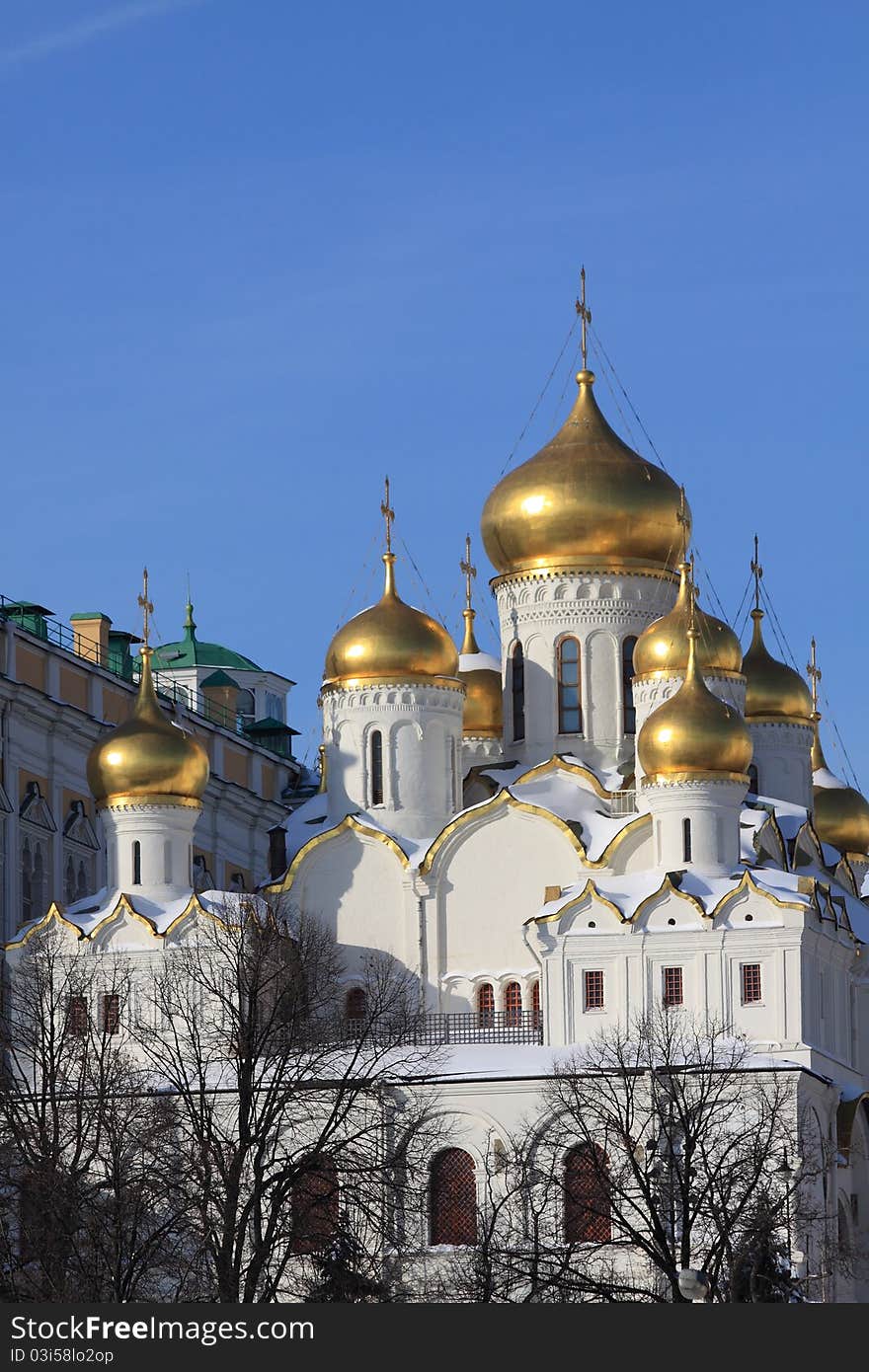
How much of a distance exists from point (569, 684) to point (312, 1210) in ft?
39.9

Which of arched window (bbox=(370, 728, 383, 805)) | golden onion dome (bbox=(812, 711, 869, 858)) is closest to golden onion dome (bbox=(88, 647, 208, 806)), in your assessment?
arched window (bbox=(370, 728, 383, 805))

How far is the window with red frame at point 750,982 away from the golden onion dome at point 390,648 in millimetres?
7622

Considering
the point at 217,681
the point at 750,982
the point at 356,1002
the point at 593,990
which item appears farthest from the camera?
the point at 217,681

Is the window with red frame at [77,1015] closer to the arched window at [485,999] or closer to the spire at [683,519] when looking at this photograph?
the arched window at [485,999]

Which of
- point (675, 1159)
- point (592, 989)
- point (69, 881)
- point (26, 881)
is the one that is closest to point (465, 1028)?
point (592, 989)

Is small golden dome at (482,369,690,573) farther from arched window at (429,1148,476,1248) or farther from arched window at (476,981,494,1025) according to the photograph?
arched window at (429,1148,476,1248)

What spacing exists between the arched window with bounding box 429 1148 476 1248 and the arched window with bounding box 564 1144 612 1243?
1.53m

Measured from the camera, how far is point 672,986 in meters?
48.5

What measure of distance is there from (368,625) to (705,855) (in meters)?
7.09

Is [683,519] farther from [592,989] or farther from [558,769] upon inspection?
[592,989]

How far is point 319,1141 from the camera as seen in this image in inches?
1679

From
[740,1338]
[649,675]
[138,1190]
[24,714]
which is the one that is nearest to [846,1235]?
[649,675]

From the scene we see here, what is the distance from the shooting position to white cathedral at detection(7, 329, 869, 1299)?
1908 inches

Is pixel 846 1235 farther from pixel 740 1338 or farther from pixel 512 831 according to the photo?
pixel 740 1338
